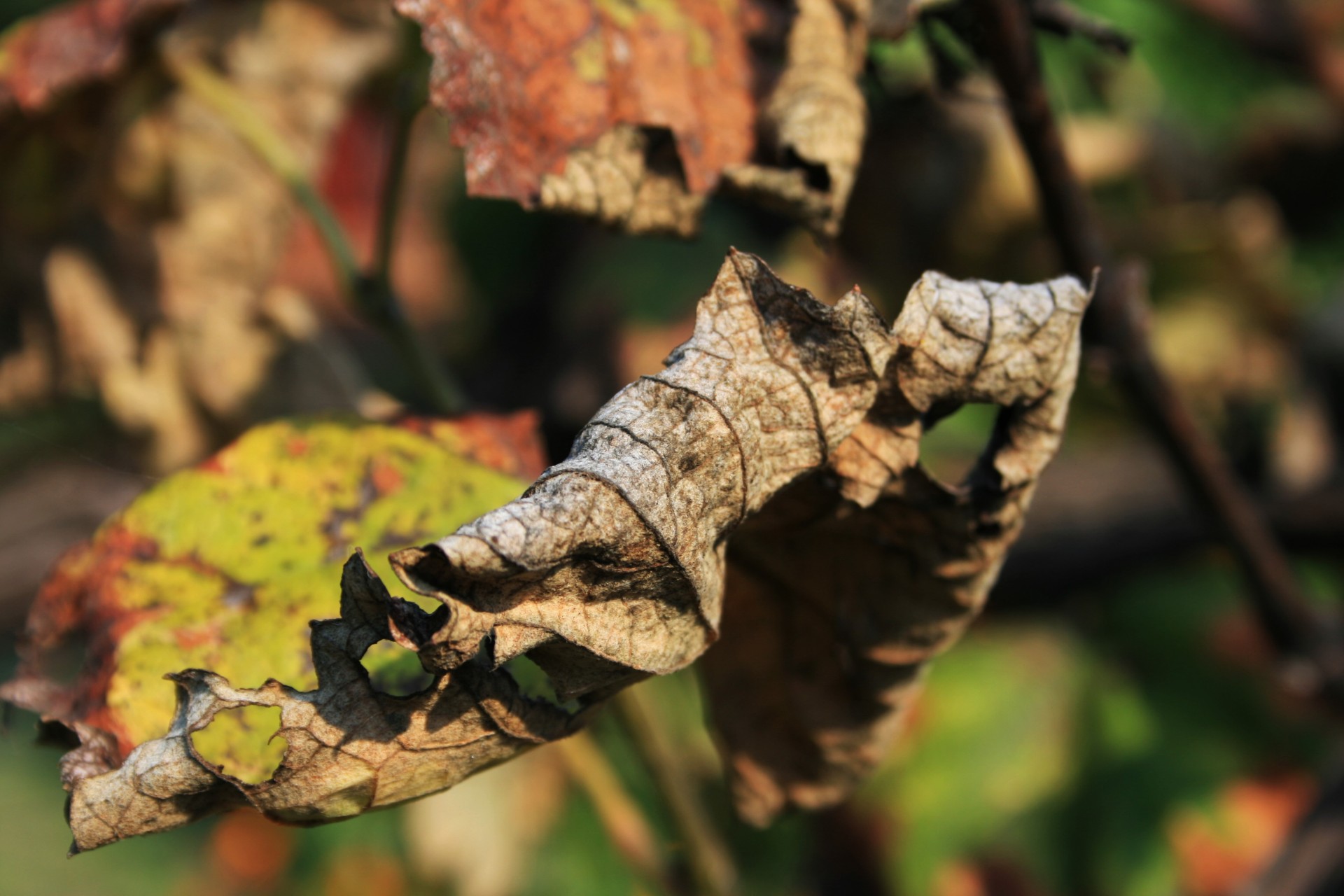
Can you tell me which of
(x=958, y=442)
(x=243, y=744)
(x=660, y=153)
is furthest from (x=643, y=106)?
(x=958, y=442)

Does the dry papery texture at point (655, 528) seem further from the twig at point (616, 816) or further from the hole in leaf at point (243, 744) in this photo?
the twig at point (616, 816)

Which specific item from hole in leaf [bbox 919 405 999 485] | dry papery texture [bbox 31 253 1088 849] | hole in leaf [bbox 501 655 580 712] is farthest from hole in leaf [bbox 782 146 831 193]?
hole in leaf [bbox 919 405 999 485]

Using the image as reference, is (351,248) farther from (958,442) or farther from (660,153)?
(958,442)

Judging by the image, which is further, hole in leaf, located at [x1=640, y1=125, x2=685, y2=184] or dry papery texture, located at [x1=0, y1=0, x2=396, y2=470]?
dry papery texture, located at [x1=0, y1=0, x2=396, y2=470]

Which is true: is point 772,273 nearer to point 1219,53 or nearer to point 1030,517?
point 1030,517

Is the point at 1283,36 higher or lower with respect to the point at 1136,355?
higher

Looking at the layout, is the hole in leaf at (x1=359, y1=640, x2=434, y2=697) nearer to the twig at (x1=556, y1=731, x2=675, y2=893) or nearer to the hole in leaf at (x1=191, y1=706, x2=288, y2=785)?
the hole in leaf at (x1=191, y1=706, x2=288, y2=785)

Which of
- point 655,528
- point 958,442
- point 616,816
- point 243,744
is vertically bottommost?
point 616,816
